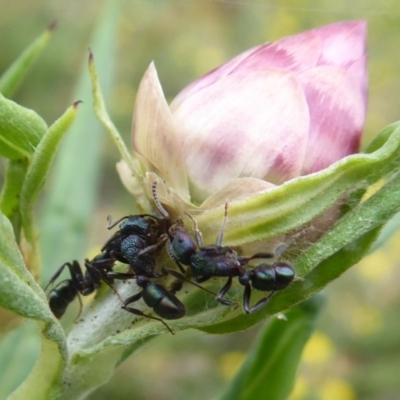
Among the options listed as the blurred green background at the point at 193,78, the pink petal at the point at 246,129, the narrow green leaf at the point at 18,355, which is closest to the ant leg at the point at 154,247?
the pink petal at the point at 246,129

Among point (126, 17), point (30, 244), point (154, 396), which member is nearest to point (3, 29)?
point (126, 17)

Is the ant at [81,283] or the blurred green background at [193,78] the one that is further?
the blurred green background at [193,78]

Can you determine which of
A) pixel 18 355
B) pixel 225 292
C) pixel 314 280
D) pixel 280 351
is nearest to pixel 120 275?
pixel 225 292

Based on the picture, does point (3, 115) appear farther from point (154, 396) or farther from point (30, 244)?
point (154, 396)

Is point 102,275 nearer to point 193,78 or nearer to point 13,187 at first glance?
point 13,187

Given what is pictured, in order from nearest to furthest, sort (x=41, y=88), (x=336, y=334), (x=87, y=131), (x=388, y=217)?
(x=388, y=217) < (x=87, y=131) < (x=336, y=334) < (x=41, y=88)

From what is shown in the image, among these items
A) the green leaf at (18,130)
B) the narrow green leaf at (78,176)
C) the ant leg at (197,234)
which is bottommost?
the narrow green leaf at (78,176)

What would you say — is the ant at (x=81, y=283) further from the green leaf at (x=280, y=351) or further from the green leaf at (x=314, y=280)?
the green leaf at (x=280, y=351)
